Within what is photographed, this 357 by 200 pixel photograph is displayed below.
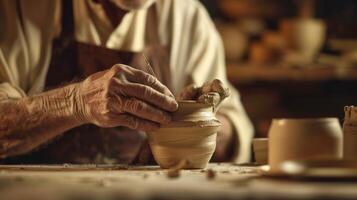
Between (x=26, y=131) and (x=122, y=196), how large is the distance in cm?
138

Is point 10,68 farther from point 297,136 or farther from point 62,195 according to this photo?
point 62,195

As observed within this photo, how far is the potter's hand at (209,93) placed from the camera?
2.26 m

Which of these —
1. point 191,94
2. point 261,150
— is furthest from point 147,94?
point 261,150

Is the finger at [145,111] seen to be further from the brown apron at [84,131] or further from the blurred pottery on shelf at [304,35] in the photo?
the blurred pottery on shelf at [304,35]

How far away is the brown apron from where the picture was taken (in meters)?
3.07

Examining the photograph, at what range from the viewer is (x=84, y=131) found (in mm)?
3086

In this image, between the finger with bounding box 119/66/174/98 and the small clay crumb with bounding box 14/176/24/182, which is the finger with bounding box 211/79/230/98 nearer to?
the finger with bounding box 119/66/174/98

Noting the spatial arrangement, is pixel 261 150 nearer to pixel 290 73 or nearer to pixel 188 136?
pixel 188 136

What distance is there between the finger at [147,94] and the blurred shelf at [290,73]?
2383 millimetres

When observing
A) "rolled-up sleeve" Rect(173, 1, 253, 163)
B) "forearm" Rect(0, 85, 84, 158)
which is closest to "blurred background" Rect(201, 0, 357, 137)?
"rolled-up sleeve" Rect(173, 1, 253, 163)

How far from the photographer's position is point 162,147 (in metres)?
2.23

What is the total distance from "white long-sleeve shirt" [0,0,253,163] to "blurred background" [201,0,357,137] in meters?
1.06

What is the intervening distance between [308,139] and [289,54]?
2.70 meters

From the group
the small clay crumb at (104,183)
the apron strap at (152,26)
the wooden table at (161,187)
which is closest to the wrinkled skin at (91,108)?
the wooden table at (161,187)
